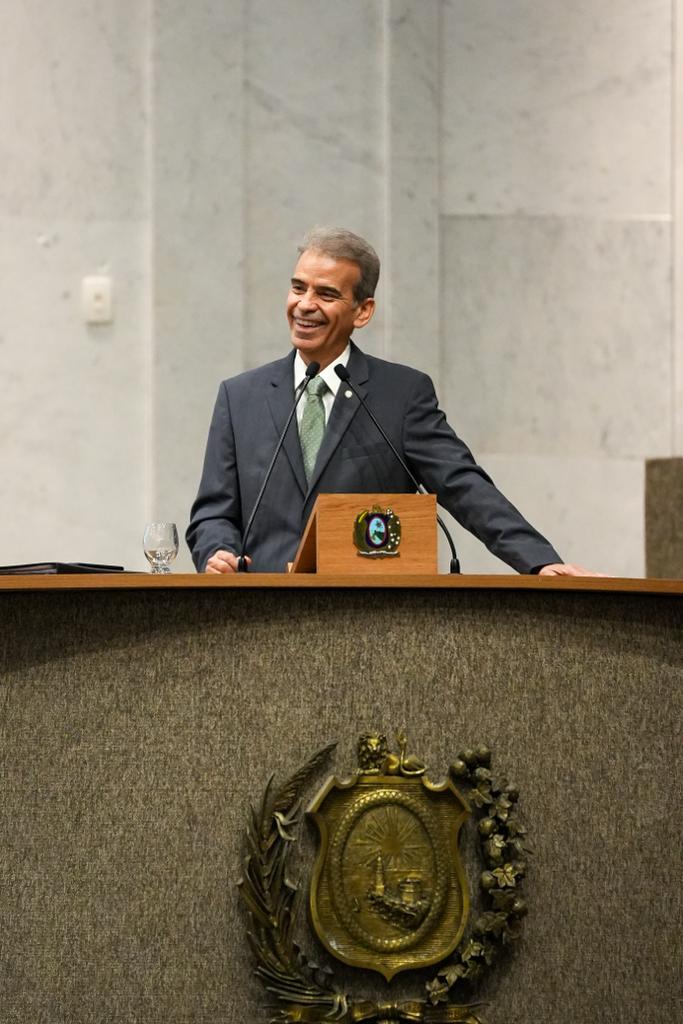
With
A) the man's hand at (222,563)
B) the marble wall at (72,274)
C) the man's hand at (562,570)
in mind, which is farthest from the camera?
the marble wall at (72,274)

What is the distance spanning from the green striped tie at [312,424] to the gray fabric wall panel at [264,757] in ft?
3.05

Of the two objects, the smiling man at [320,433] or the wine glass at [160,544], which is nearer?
the wine glass at [160,544]

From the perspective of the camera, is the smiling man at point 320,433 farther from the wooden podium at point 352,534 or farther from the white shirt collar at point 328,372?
the wooden podium at point 352,534

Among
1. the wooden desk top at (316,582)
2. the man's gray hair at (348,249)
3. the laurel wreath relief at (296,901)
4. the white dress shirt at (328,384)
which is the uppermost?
the man's gray hair at (348,249)

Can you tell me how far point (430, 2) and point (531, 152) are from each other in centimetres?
59

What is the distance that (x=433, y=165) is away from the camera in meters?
4.95

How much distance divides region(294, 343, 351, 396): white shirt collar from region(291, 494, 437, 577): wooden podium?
961 millimetres

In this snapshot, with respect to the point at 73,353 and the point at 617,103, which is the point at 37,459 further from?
the point at 617,103

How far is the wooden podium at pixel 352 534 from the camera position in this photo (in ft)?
7.76

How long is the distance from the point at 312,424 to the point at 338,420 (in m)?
0.07

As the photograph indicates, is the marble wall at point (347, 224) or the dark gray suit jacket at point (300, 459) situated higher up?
the marble wall at point (347, 224)

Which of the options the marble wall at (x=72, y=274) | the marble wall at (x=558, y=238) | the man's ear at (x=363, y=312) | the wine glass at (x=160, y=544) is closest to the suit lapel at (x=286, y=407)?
the man's ear at (x=363, y=312)

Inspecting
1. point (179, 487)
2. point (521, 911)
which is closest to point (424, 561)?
point (521, 911)

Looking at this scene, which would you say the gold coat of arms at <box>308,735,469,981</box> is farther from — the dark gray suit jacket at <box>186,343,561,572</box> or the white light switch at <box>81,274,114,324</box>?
the white light switch at <box>81,274,114,324</box>
